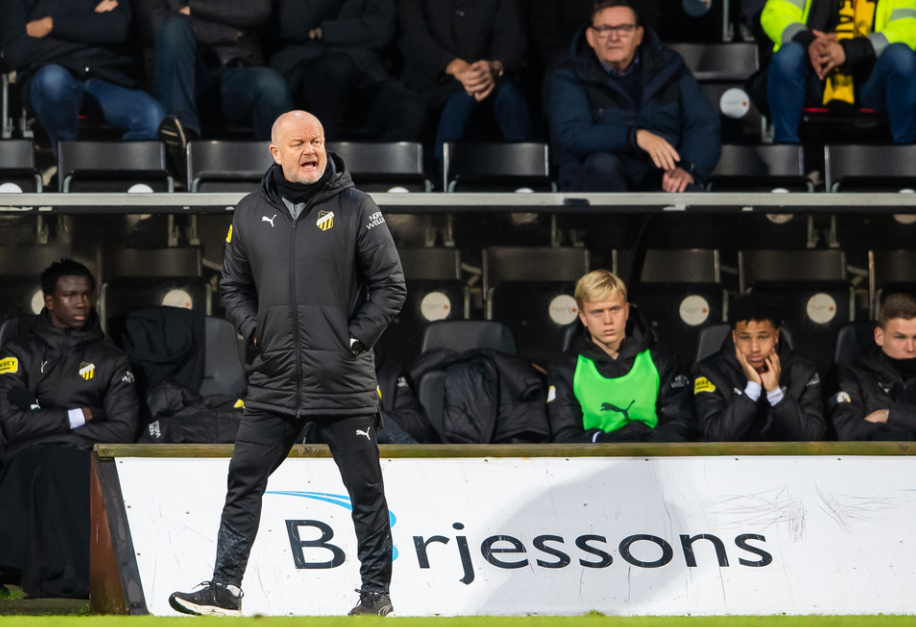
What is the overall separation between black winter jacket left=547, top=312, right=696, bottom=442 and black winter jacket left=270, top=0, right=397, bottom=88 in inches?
97.5

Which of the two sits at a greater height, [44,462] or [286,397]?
[286,397]

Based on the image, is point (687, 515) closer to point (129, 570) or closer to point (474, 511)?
point (474, 511)

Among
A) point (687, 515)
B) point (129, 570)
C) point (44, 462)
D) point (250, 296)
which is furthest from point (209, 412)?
point (687, 515)

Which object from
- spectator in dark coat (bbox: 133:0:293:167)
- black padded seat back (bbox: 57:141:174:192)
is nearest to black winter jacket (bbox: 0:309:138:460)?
black padded seat back (bbox: 57:141:174:192)

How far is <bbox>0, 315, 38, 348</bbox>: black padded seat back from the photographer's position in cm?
598

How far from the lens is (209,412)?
17.9 ft

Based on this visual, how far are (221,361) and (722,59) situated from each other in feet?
13.4

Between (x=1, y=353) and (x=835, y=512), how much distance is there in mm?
4036

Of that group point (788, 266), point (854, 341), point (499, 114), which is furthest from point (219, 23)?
point (854, 341)

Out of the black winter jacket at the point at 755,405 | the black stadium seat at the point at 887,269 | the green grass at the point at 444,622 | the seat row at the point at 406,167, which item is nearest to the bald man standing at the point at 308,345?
the green grass at the point at 444,622

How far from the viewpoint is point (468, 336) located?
20.3ft

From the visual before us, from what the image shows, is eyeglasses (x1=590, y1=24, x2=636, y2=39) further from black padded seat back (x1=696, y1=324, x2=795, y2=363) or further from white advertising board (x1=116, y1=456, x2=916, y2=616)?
white advertising board (x1=116, y1=456, x2=916, y2=616)

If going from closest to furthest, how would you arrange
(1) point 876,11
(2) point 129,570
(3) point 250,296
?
(3) point 250,296 < (2) point 129,570 < (1) point 876,11

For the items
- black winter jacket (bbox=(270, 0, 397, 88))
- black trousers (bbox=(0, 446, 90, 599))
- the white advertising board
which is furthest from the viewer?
black winter jacket (bbox=(270, 0, 397, 88))
